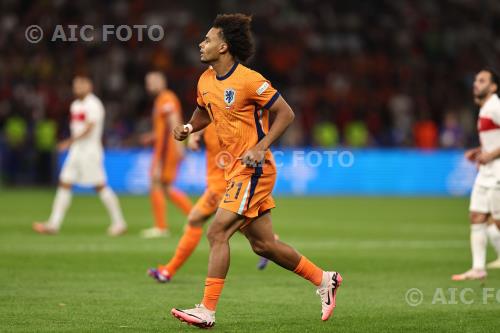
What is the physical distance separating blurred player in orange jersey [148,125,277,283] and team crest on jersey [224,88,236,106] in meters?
2.57

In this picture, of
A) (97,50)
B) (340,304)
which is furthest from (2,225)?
(97,50)

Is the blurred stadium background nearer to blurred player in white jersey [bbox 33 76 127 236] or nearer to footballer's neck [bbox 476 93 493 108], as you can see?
blurred player in white jersey [bbox 33 76 127 236]

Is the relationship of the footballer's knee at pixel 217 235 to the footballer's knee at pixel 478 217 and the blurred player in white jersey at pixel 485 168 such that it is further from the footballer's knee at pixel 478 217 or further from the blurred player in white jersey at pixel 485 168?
the footballer's knee at pixel 478 217

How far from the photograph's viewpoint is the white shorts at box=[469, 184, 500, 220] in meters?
11.1

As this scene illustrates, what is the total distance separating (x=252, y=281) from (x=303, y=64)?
2376 cm

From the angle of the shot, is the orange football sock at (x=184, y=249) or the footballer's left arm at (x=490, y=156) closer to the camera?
the orange football sock at (x=184, y=249)

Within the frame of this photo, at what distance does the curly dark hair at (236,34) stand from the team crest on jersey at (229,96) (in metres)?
0.35

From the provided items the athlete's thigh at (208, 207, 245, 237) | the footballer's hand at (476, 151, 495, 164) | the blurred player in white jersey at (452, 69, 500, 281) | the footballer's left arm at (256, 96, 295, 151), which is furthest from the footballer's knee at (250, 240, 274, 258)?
the footballer's hand at (476, 151, 495, 164)

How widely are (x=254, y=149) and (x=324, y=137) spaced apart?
24185 millimetres

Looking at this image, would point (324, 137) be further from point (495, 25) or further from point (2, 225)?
point (2, 225)

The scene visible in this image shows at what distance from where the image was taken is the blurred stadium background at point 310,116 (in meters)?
15.6

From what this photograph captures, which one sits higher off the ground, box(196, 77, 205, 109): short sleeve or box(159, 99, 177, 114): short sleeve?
box(159, 99, 177, 114): short sleeve

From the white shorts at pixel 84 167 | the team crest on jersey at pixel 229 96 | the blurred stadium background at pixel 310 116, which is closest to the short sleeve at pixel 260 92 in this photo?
the team crest on jersey at pixel 229 96

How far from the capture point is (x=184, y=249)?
1082cm
